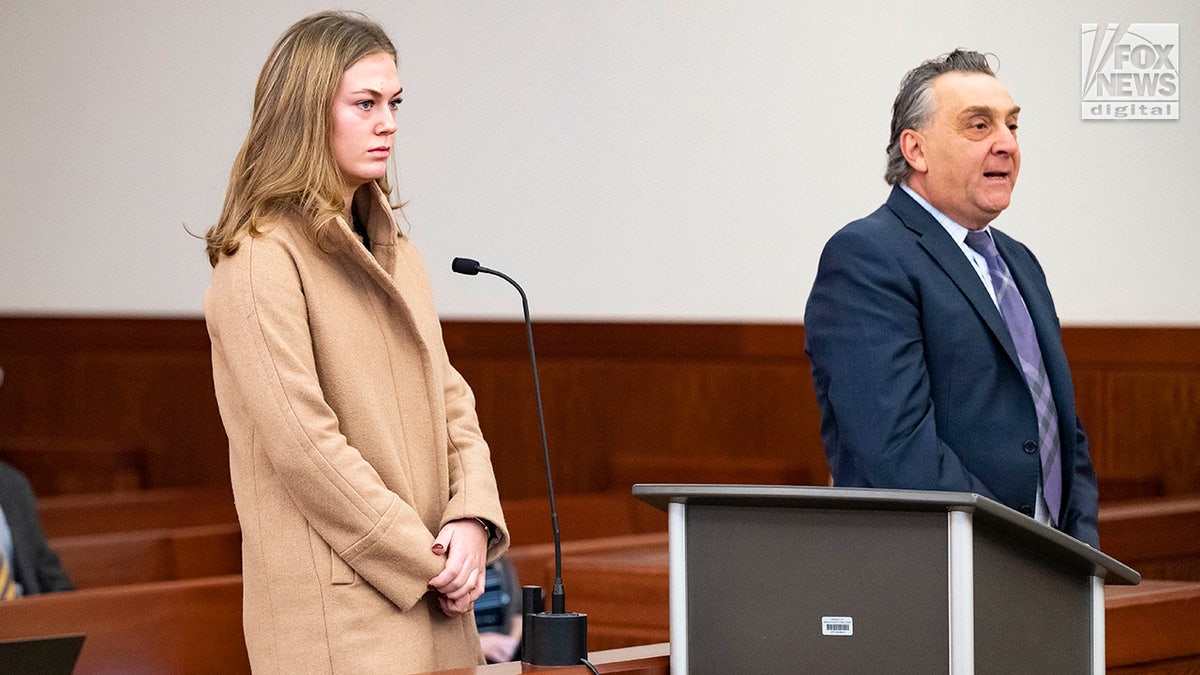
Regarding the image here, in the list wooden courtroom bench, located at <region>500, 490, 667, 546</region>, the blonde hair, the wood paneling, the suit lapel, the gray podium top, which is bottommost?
wooden courtroom bench, located at <region>500, 490, 667, 546</region>

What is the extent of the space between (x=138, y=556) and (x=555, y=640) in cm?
227

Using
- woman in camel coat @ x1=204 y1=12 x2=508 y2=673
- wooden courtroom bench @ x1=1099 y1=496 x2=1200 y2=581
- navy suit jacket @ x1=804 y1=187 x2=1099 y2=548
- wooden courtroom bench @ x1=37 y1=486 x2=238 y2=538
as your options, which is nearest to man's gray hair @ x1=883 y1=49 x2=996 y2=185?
navy suit jacket @ x1=804 y1=187 x2=1099 y2=548

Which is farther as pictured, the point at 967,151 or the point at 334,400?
the point at 967,151

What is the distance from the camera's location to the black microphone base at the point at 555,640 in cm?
167

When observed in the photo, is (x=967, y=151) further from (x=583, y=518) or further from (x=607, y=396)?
(x=607, y=396)

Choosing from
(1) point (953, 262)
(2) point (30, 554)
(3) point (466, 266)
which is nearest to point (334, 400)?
(3) point (466, 266)

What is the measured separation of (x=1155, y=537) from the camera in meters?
3.57

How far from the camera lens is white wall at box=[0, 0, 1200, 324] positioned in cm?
344

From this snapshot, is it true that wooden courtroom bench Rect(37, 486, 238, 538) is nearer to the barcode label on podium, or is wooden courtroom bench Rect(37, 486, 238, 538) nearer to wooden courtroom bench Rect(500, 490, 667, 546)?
wooden courtroom bench Rect(500, 490, 667, 546)

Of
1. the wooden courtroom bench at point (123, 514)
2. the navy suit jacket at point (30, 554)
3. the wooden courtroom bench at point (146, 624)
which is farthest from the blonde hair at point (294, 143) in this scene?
the wooden courtroom bench at point (123, 514)

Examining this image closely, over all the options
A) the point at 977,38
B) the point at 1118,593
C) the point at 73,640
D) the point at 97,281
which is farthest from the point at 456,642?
the point at 97,281

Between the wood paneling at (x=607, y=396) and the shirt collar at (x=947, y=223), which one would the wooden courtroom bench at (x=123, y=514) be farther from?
the shirt collar at (x=947, y=223)

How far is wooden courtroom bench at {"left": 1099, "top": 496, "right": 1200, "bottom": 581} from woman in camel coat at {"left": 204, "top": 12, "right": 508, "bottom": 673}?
1.96 meters

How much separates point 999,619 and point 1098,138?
82.3 inches
